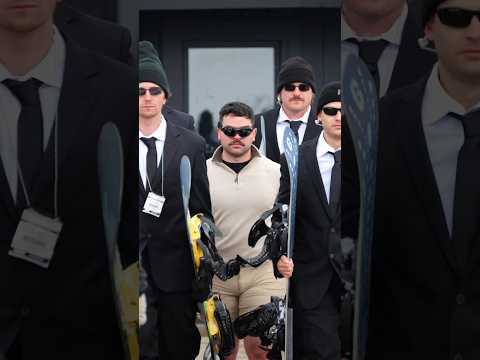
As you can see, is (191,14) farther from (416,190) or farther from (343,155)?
(416,190)

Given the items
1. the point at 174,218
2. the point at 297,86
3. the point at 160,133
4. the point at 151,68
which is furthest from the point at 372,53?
the point at 174,218

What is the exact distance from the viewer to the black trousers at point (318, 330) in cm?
286

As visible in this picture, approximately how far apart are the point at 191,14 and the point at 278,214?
1.08 m

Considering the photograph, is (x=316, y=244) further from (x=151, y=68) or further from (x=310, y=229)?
(x=151, y=68)

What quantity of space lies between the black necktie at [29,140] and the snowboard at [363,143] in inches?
24.7

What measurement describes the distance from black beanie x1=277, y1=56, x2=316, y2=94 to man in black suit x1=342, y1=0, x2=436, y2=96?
70 cm

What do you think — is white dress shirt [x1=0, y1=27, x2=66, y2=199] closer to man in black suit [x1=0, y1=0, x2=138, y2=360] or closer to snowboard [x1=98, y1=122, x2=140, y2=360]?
man in black suit [x1=0, y1=0, x2=138, y2=360]

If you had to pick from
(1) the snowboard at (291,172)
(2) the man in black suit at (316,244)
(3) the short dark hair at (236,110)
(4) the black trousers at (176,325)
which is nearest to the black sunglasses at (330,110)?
(2) the man in black suit at (316,244)

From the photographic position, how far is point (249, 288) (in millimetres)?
3115

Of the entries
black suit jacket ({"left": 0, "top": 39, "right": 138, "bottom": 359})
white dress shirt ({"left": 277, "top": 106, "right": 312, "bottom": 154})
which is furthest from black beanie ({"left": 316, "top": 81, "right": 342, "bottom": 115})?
black suit jacket ({"left": 0, "top": 39, "right": 138, "bottom": 359})

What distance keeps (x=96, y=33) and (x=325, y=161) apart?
1209 mm

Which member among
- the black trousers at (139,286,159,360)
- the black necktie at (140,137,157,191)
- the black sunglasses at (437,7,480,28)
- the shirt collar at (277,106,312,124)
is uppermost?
the black sunglasses at (437,7,480,28)

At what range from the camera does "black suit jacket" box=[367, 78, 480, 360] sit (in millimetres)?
1706

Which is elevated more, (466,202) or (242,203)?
(466,202)
